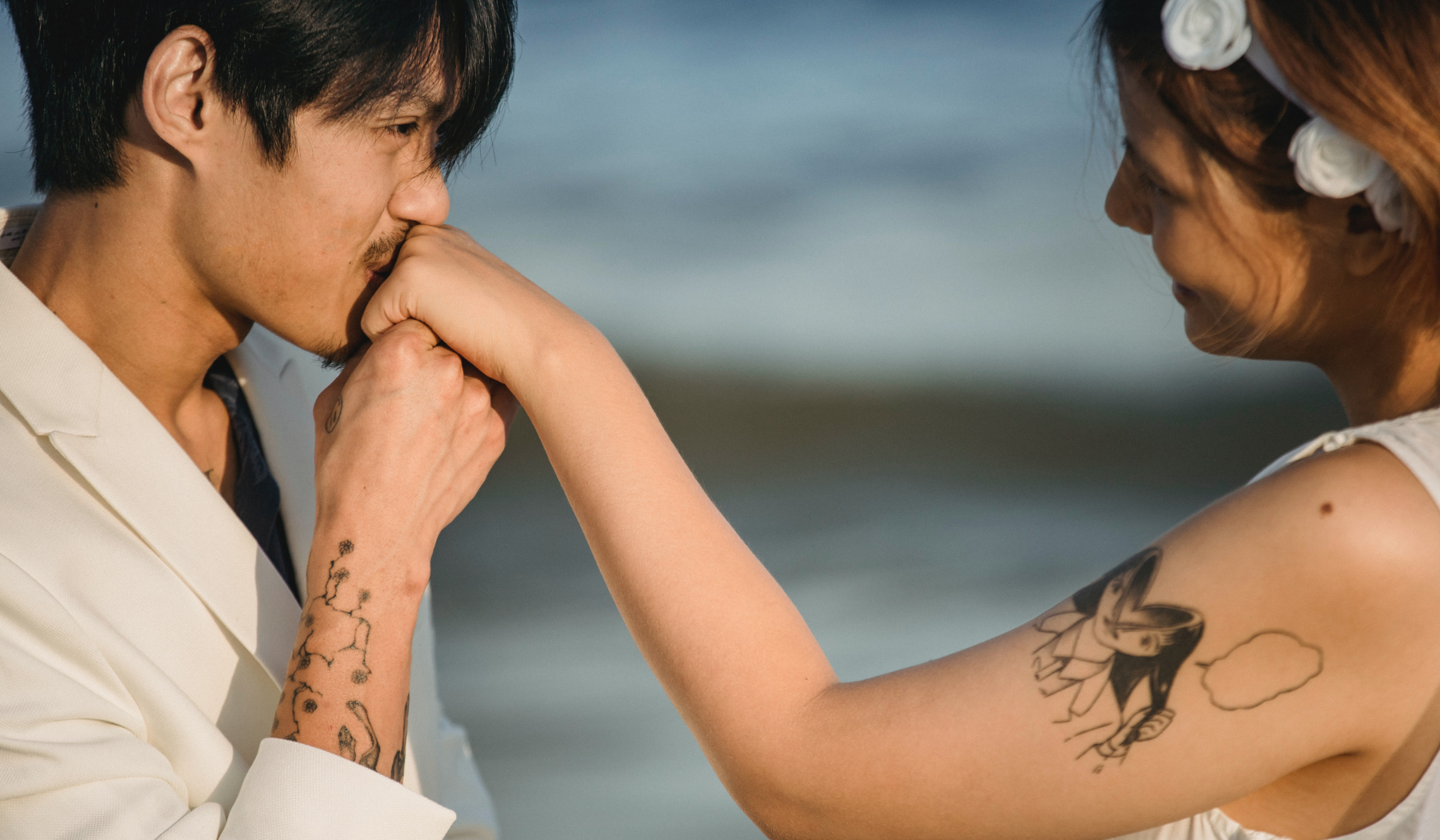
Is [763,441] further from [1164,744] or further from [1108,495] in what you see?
[1164,744]

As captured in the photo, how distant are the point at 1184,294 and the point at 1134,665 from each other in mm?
522

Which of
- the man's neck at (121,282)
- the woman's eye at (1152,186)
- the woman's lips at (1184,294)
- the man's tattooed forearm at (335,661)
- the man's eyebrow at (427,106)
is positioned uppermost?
the man's eyebrow at (427,106)

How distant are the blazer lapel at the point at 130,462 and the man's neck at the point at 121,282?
12cm

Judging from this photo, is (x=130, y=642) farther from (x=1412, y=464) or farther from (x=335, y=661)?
(x=1412, y=464)

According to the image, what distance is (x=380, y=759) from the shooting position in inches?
44.5

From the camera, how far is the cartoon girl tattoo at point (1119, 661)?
35.6 inches

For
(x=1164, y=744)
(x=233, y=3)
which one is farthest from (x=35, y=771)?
(x=1164, y=744)

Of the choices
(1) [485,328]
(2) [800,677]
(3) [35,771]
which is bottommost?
(3) [35,771]

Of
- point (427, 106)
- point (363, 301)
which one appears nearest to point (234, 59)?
point (427, 106)

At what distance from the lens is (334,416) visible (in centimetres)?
131

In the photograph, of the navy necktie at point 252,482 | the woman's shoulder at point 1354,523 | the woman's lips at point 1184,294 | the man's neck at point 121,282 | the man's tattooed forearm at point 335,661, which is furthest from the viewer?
the navy necktie at point 252,482

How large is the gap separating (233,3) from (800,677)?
3.27ft

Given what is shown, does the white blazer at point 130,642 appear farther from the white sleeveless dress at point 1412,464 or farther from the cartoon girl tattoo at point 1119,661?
the white sleeveless dress at point 1412,464

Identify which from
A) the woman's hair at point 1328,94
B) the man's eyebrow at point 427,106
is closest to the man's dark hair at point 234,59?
the man's eyebrow at point 427,106
